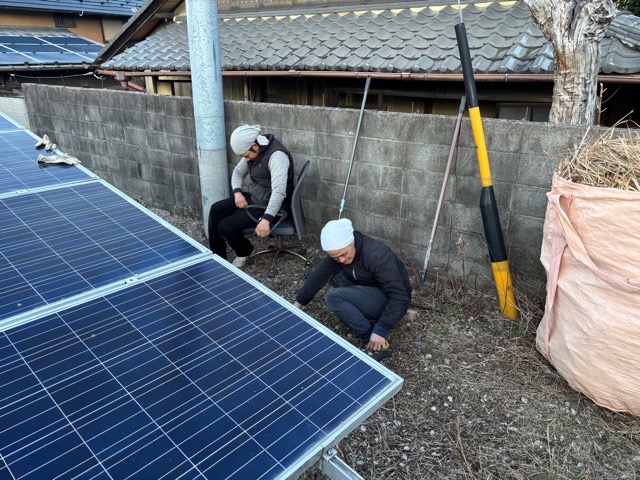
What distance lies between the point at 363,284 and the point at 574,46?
7.69 feet

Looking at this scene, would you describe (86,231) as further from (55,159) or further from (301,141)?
(301,141)

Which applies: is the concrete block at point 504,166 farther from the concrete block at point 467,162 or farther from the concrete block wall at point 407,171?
the concrete block at point 467,162

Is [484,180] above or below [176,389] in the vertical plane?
above

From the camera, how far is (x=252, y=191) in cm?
458

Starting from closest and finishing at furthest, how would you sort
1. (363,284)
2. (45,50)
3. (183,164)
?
(363,284), (183,164), (45,50)

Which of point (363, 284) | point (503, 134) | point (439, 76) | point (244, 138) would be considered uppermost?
point (439, 76)

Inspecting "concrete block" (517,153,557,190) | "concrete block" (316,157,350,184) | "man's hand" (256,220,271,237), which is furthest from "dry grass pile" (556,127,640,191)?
"man's hand" (256,220,271,237)

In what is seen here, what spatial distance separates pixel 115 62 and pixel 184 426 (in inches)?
Answer: 328

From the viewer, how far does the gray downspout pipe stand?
4.55 m

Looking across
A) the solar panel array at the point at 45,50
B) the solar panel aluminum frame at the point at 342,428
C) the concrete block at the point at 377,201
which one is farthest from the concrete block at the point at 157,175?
the solar panel array at the point at 45,50

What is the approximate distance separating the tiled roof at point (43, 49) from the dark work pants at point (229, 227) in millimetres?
8684

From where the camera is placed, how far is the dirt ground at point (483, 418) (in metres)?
2.50

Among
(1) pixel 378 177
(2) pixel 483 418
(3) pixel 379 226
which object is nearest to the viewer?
(2) pixel 483 418

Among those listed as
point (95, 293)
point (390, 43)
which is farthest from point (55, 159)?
point (390, 43)
